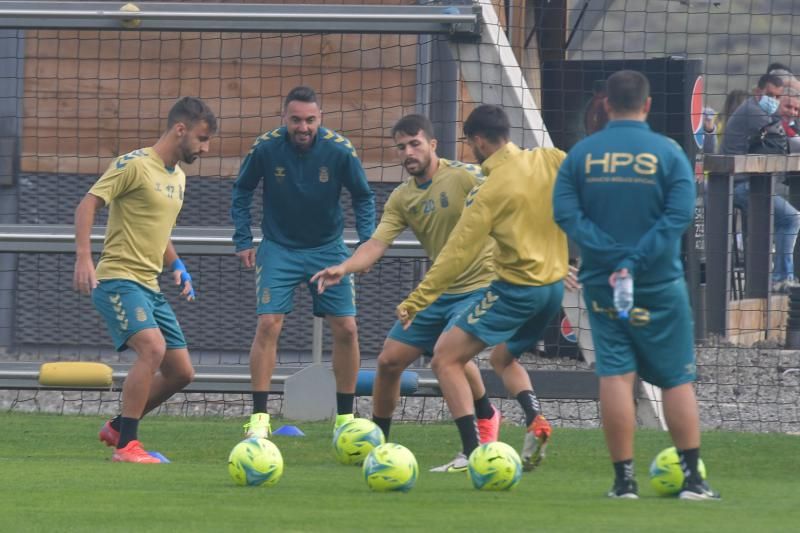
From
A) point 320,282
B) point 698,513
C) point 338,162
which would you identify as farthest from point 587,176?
point 338,162

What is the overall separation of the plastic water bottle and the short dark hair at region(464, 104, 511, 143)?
1.83 m

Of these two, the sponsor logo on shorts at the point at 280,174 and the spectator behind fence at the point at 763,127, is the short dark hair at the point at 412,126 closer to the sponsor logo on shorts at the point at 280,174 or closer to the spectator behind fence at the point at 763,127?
the sponsor logo on shorts at the point at 280,174

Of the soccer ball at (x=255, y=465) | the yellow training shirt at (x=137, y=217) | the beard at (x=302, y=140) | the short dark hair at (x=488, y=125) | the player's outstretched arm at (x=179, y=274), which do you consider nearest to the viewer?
the soccer ball at (x=255, y=465)

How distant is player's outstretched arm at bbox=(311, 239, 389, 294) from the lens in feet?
27.1

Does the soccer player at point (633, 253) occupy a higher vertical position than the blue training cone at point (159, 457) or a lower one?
higher

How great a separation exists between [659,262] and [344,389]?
345 centimetres

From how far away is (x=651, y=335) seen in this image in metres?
6.51

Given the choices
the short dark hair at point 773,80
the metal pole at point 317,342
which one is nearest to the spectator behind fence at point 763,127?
the short dark hair at point 773,80

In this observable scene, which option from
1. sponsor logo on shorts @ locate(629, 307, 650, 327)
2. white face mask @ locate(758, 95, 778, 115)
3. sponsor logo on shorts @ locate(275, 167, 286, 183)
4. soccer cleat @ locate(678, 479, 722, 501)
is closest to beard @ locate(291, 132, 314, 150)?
sponsor logo on shorts @ locate(275, 167, 286, 183)

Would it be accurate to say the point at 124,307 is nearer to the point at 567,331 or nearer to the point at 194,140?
the point at 194,140

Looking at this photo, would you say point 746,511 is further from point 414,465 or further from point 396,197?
point 396,197

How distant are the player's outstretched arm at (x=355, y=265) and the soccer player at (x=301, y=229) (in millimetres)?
777

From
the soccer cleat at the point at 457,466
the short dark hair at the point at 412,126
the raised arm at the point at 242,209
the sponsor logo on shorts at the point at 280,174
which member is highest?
the short dark hair at the point at 412,126

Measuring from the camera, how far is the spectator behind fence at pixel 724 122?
49.7ft
